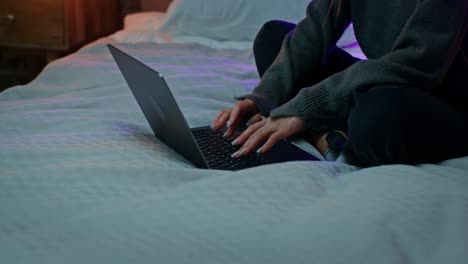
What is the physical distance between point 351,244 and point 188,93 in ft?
2.59

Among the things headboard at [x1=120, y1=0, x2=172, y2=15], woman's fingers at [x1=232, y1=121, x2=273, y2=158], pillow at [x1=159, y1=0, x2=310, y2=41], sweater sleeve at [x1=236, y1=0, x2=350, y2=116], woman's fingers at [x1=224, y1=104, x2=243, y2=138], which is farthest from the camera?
headboard at [x1=120, y1=0, x2=172, y2=15]

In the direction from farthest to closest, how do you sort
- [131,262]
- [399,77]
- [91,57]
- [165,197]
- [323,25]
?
[91,57], [323,25], [399,77], [165,197], [131,262]

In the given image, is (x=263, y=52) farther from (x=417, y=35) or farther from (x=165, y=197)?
(x=165, y=197)

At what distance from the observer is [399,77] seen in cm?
87

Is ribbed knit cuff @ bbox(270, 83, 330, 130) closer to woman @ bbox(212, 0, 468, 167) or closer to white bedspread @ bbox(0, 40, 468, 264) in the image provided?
woman @ bbox(212, 0, 468, 167)

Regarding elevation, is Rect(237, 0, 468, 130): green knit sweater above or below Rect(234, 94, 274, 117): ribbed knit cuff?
above

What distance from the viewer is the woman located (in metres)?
0.81

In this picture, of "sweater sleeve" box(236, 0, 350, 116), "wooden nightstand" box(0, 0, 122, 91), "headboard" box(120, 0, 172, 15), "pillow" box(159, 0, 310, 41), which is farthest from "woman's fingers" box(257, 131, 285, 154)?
"headboard" box(120, 0, 172, 15)

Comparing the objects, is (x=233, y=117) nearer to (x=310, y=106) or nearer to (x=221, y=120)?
(x=221, y=120)

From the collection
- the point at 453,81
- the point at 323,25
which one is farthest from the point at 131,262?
the point at 323,25

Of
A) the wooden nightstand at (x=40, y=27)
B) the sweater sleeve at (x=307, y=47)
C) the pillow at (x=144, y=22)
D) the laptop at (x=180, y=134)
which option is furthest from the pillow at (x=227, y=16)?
the laptop at (x=180, y=134)

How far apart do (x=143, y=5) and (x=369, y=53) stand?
5.54ft

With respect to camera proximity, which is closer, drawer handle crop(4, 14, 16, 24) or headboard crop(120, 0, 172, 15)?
drawer handle crop(4, 14, 16, 24)

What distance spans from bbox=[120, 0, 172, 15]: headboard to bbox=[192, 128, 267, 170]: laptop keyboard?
1.73 metres
